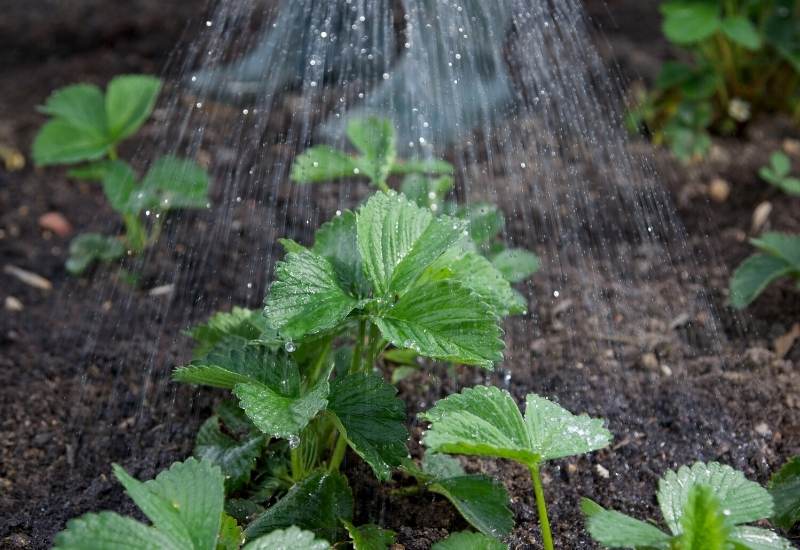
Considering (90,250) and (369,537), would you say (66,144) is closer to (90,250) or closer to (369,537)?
(90,250)

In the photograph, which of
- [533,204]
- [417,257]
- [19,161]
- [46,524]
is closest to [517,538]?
[417,257]

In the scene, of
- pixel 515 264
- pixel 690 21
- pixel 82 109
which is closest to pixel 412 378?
pixel 515 264

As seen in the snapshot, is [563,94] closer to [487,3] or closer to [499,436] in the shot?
[487,3]

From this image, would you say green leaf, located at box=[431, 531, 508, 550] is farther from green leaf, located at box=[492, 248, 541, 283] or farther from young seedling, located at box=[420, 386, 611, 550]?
green leaf, located at box=[492, 248, 541, 283]

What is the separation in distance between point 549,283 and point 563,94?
732 millimetres

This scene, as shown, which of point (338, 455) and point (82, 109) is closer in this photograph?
point (338, 455)

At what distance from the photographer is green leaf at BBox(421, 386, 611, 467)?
1.21 m

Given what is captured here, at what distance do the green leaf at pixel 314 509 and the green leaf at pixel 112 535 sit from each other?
28 cm

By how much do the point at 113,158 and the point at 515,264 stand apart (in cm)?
107

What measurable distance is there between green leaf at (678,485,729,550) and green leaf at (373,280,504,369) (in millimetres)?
306

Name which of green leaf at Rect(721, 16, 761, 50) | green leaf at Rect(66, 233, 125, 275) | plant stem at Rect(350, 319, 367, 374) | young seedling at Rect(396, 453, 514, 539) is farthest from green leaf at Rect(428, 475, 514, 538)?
green leaf at Rect(721, 16, 761, 50)

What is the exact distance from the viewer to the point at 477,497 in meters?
1.45

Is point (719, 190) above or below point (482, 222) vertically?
below

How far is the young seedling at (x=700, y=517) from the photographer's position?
45.1 inches
